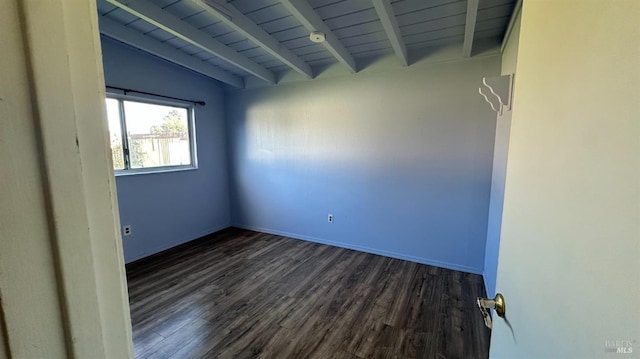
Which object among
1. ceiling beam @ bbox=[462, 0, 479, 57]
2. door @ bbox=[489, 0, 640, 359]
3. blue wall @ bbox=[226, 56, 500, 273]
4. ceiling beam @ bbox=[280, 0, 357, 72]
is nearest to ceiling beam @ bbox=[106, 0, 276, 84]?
blue wall @ bbox=[226, 56, 500, 273]

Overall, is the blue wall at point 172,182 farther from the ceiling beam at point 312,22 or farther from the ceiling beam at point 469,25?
the ceiling beam at point 469,25

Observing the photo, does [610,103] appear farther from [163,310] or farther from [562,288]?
[163,310]

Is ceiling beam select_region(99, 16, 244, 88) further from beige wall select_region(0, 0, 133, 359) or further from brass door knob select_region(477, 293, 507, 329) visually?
brass door knob select_region(477, 293, 507, 329)

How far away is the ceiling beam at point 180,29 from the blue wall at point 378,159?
86 centimetres

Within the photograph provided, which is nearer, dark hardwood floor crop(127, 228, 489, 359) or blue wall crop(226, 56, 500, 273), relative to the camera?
dark hardwood floor crop(127, 228, 489, 359)

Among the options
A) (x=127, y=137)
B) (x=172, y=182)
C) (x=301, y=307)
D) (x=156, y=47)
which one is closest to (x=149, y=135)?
(x=127, y=137)

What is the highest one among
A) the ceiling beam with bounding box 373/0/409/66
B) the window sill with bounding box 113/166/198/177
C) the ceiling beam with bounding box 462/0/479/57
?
the ceiling beam with bounding box 373/0/409/66

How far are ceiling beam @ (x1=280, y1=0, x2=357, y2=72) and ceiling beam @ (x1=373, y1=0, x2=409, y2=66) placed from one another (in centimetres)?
51

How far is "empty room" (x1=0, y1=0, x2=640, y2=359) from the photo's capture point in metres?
0.32

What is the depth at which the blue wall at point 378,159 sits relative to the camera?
2658 mm

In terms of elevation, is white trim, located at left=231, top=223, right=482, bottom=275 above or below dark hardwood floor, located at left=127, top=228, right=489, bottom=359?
above

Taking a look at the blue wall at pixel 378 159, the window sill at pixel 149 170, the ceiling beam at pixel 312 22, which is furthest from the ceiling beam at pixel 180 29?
the window sill at pixel 149 170

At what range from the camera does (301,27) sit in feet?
7.65

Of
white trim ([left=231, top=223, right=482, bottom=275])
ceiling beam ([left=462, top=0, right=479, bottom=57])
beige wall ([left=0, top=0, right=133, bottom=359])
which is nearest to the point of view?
beige wall ([left=0, top=0, right=133, bottom=359])
